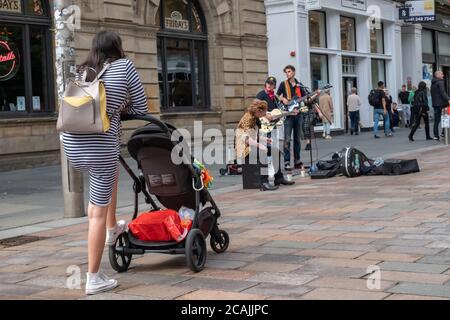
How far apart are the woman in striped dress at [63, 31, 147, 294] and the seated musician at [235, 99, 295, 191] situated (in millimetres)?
5313

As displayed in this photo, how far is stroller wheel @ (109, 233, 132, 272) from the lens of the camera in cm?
529

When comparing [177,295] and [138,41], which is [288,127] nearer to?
[138,41]

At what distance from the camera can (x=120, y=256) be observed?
5.48 meters

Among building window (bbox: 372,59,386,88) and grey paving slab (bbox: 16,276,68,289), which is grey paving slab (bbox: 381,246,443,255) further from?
building window (bbox: 372,59,386,88)


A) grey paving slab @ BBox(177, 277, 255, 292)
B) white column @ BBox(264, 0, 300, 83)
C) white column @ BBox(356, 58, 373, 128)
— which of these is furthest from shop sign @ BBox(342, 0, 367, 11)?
grey paving slab @ BBox(177, 277, 255, 292)

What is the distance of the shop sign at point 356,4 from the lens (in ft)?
88.9

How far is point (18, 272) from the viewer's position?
18.5 feet

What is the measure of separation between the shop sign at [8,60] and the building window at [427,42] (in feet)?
83.1

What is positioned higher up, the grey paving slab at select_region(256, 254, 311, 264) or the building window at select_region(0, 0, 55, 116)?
the building window at select_region(0, 0, 55, 116)

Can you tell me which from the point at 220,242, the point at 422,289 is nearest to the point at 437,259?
the point at 422,289

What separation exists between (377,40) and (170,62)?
557 inches

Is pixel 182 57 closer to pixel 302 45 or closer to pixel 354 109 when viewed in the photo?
pixel 302 45

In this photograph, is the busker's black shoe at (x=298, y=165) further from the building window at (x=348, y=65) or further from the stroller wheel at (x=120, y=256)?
the building window at (x=348, y=65)

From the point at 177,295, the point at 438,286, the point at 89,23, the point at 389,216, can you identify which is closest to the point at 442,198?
the point at 389,216
